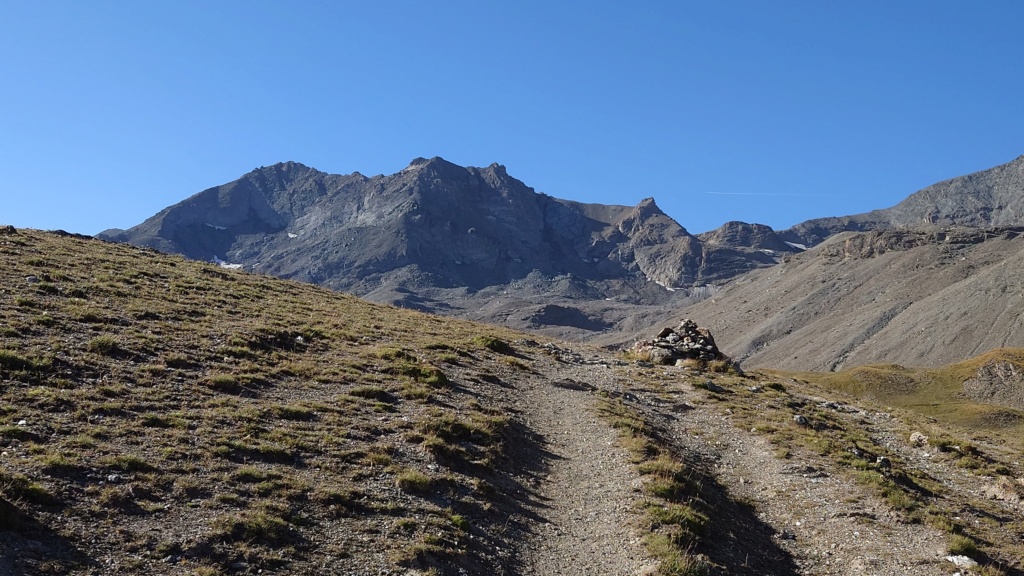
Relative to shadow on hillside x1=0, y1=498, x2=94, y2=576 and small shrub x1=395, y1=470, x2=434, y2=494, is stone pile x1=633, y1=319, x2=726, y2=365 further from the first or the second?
shadow on hillside x1=0, y1=498, x2=94, y2=576

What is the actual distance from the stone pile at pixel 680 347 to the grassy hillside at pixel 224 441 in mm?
13087

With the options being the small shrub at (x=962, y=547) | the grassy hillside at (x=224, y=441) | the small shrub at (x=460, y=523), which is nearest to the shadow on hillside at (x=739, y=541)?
the small shrub at (x=962, y=547)

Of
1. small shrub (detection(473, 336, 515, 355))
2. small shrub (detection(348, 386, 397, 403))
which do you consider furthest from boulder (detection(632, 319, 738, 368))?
small shrub (detection(348, 386, 397, 403))

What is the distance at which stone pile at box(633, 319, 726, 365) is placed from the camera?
140 ft

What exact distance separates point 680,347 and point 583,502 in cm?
2815

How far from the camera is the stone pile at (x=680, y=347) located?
4275 centimetres

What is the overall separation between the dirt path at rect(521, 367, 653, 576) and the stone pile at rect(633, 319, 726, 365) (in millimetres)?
17302

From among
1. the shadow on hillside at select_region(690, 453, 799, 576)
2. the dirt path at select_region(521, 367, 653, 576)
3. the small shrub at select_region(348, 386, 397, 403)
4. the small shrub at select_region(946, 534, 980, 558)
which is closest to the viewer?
the dirt path at select_region(521, 367, 653, 576)

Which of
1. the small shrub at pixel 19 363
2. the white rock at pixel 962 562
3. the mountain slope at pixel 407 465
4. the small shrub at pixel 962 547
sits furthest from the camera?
the small shrub at pixel 19 363

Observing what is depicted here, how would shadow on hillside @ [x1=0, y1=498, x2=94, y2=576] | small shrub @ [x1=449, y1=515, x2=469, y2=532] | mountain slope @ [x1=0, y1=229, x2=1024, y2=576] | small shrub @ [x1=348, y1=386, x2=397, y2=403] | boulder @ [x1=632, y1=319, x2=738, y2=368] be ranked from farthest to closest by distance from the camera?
boulder @ [x1=632, y1=319, x2=738, y2=368] < small shrub @ [x1=348, y1=386, x2=397, y2=403] < small shrub @ [x1=449, y1=515, x2=469, y2=532] < mountain slope @ [x1=0, y1=229, x2=1024, y2=576] < shadow on hillside @ [x1=0, y1=498, x2=94, y2=576]

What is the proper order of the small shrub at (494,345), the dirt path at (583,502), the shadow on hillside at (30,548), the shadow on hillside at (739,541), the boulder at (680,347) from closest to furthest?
the shadow on hillside at (30,548) < the dirt path at (583,502) < the shadow on hillside at (739,541) < the small shrub at (494,345) < the boulder at (680,347)

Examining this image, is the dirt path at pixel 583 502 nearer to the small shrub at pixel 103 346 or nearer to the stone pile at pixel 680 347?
the small shrub at pixel 103 346

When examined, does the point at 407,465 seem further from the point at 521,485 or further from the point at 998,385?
the point at 998,385

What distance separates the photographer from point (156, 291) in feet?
115
